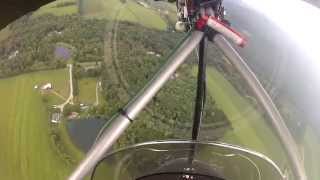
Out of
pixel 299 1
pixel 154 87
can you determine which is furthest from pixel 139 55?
pixel 299 1

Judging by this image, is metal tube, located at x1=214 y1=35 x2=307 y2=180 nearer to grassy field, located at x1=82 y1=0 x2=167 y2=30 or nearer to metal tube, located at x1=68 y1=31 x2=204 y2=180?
metal tube, located at x1=68 y1=31 x2=204 y2=180

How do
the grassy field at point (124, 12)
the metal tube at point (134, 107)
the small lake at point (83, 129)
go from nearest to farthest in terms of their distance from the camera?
the metal tube at point (134, 107), the small lake at point (83, 129), the grassy field at point (124, 12)

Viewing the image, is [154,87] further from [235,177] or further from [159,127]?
[235,177]

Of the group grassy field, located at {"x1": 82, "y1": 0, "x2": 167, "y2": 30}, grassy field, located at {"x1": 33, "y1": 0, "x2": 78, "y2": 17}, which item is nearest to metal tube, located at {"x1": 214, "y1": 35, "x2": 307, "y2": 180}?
grassy field, located at {"x1": 82, "y1": 0, "x2": 167, "y2": 30}

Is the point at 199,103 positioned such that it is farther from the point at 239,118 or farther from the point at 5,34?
the point at 5,34

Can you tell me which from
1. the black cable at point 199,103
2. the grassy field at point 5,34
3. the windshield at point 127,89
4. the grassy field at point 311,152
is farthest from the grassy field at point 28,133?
the grassy field at point 311,152

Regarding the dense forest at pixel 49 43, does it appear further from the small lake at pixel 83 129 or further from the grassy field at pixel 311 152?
the grassy field at pixel 311 152
